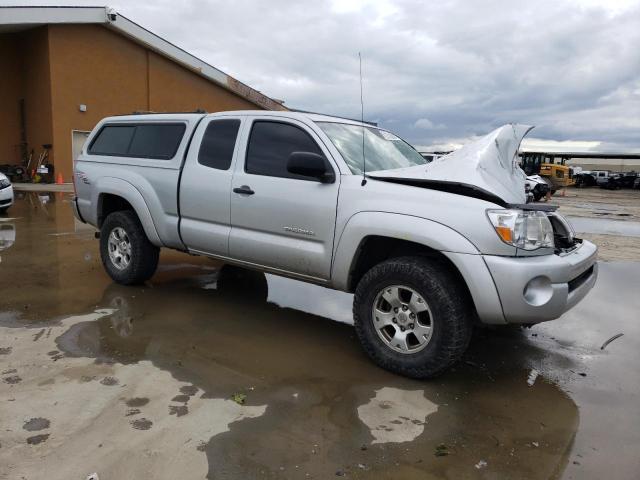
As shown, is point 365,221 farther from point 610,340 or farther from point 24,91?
point 24,91

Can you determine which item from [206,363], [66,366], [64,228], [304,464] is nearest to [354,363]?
[206,363]

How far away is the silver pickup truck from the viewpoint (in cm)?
347

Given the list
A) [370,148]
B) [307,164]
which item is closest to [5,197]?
[370,148]

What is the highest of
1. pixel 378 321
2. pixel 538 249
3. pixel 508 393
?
pixel 538 249

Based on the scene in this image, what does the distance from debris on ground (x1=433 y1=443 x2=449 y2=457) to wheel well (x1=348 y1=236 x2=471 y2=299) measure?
115 centimetres

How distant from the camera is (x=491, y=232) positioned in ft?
11.1

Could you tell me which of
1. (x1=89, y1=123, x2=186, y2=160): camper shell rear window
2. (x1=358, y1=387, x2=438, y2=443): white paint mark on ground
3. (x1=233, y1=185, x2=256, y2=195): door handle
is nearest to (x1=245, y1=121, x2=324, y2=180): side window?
(x1=233, y1=185, x2=256, y2=195): door handle

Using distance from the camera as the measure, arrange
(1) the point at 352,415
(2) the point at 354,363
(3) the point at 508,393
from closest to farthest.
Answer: (1) the point at 352,415
(3) the point at 508,393
(2) the point at 354,363

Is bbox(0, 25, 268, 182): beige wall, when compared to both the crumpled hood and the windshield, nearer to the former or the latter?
the windshield

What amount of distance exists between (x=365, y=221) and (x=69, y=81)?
64.6ft

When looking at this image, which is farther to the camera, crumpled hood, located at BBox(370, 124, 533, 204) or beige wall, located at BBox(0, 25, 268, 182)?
beige wall, located at BBox(0, 25, 268, 182)

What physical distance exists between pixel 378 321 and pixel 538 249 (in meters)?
1.22

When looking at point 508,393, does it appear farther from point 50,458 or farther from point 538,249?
point 50,458

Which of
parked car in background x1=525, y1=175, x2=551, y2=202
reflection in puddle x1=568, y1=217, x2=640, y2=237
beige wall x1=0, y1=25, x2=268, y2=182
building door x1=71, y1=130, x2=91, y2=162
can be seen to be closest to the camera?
parked car in background x1=525, y1=175, x2=551, y2=202
